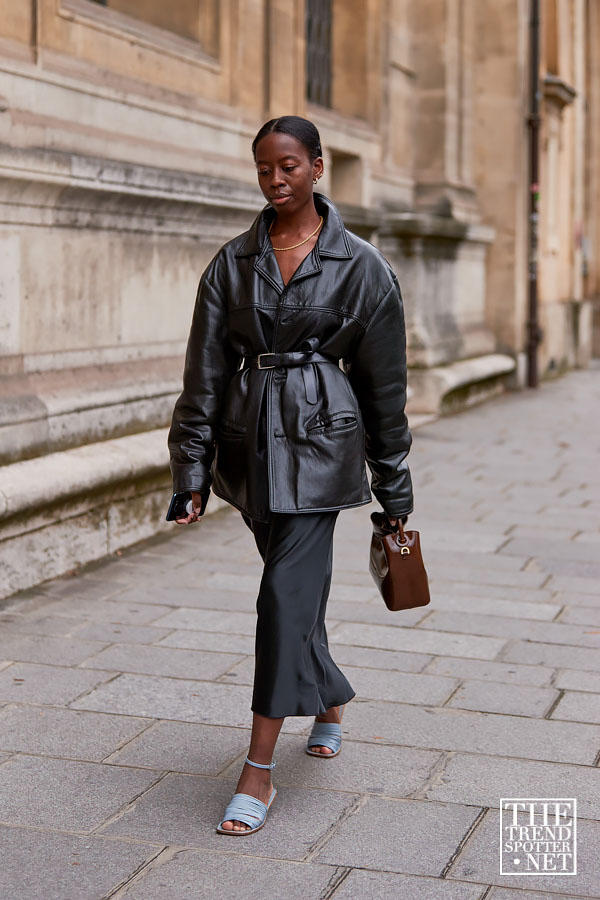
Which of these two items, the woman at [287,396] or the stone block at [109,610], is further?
the stone block at [109,610]

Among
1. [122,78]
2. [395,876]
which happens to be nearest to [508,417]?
[122,78]

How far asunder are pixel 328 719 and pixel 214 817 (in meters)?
0.59

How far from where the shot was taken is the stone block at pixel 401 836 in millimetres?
3088

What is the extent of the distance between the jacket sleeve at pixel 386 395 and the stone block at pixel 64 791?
3.35 feet

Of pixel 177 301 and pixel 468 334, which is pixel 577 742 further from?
pixel 468 334

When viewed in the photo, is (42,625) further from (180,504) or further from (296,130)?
(296,130)

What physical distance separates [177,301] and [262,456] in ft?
14.1

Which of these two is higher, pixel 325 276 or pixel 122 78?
pixel 122 78

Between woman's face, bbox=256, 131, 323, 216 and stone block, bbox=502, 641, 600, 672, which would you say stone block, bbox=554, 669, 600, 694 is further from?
woman's face, bbox=256, 131, 323, 216

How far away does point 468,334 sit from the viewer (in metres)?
14.2

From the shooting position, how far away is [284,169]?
3.31 m

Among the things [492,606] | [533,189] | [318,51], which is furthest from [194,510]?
[533,189]

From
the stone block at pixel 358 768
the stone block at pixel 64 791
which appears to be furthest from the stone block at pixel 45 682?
the stone block at pixel 358 768

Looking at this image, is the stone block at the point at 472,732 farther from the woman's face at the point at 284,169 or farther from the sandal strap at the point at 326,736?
the woman's face at the point at 284,169
